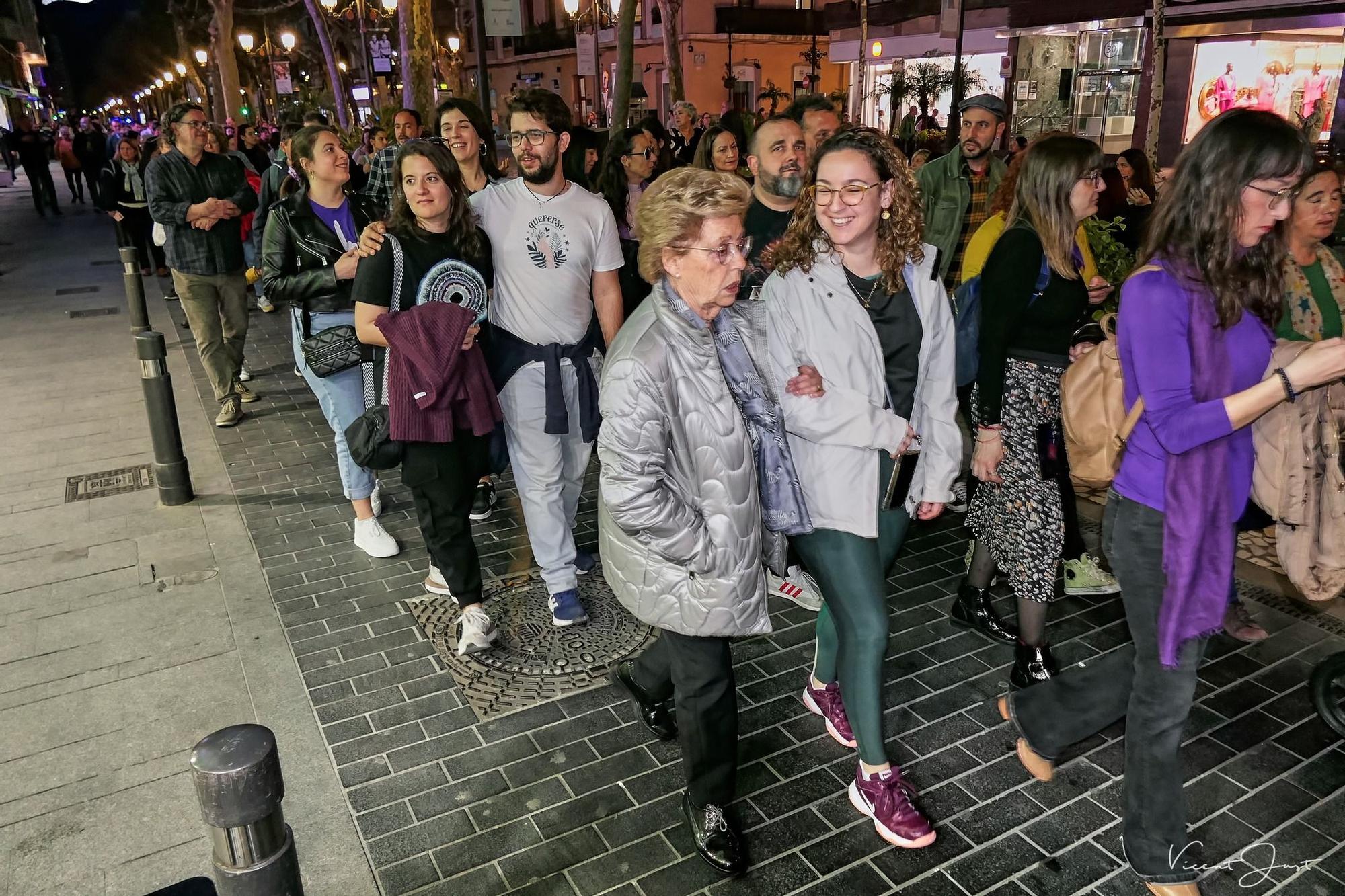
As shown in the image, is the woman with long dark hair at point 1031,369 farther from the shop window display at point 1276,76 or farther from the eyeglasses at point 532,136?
the shop window display at point 1276,76

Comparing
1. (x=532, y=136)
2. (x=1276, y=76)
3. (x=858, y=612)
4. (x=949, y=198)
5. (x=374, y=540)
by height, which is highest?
(x=1276, y=76)

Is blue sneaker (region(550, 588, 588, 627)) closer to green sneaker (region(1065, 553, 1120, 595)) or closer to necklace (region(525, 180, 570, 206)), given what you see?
necklace (region(525, 180, 570, 206))

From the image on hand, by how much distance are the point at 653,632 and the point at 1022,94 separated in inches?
1122

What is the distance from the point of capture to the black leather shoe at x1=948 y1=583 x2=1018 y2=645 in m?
4.51

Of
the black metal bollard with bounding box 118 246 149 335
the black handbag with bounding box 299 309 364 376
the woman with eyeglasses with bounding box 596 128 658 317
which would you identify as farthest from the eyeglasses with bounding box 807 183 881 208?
the black metal bollard with bounding box 118 246 149 335

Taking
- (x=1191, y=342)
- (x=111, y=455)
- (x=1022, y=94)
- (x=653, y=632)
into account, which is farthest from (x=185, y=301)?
(x=1022, y=94)

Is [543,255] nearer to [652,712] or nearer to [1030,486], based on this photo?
[652,712]

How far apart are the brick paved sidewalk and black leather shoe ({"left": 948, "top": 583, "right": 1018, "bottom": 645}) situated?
0.29 feet

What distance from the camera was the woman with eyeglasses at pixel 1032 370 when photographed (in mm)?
3754

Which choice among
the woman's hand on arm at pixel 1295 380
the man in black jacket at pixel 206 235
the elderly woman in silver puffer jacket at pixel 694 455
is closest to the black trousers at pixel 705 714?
the elderly woman in silver puffer jacket at pixel 694 455

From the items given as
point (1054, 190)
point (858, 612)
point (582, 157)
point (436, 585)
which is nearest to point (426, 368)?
point (436, 585)

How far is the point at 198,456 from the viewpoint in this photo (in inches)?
284

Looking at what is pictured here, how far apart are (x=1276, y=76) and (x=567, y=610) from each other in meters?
22.9

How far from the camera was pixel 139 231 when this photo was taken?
14.6m
